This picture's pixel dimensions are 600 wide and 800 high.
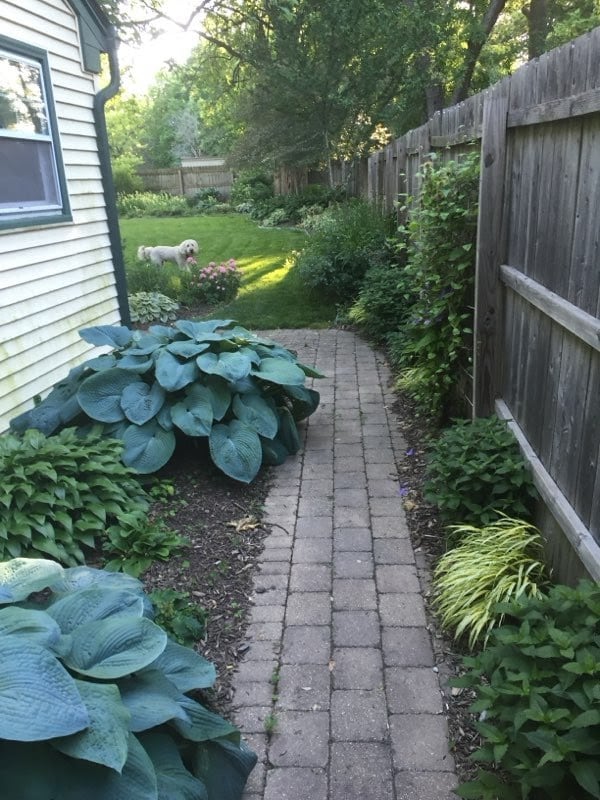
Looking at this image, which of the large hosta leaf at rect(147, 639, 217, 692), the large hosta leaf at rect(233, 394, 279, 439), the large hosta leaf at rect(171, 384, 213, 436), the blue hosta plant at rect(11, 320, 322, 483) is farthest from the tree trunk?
the large hosta leaf at rect(147, 639, 217, 692)

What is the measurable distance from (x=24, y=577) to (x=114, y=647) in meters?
0.44

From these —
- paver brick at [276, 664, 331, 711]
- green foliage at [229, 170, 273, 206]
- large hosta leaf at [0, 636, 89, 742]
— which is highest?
green foliage at [229, 170, 273, 206]

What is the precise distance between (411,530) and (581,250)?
1769mm

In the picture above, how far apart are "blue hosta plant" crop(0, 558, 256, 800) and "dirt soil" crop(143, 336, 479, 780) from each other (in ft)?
1.29

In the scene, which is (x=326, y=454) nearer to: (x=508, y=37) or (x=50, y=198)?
(x=50, y=198)

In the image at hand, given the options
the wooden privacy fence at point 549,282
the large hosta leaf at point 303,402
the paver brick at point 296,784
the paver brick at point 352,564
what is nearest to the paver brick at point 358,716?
the paver brick at point 296,784

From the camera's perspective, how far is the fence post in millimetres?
3387

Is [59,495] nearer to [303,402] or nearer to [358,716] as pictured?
[358,716]

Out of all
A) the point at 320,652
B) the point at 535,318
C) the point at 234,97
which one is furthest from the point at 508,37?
the point at 320,652

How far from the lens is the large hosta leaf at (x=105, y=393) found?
4.02m

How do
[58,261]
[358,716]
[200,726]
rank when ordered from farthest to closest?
[58,261] → [358,716] → [200,726]

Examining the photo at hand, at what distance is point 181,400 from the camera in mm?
4160

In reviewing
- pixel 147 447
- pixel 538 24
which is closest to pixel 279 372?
pixel 147 447

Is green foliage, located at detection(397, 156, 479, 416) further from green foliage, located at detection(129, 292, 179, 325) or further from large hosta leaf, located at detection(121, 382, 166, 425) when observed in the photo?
green foliage, located at detection(129, 292, 179, 325)
